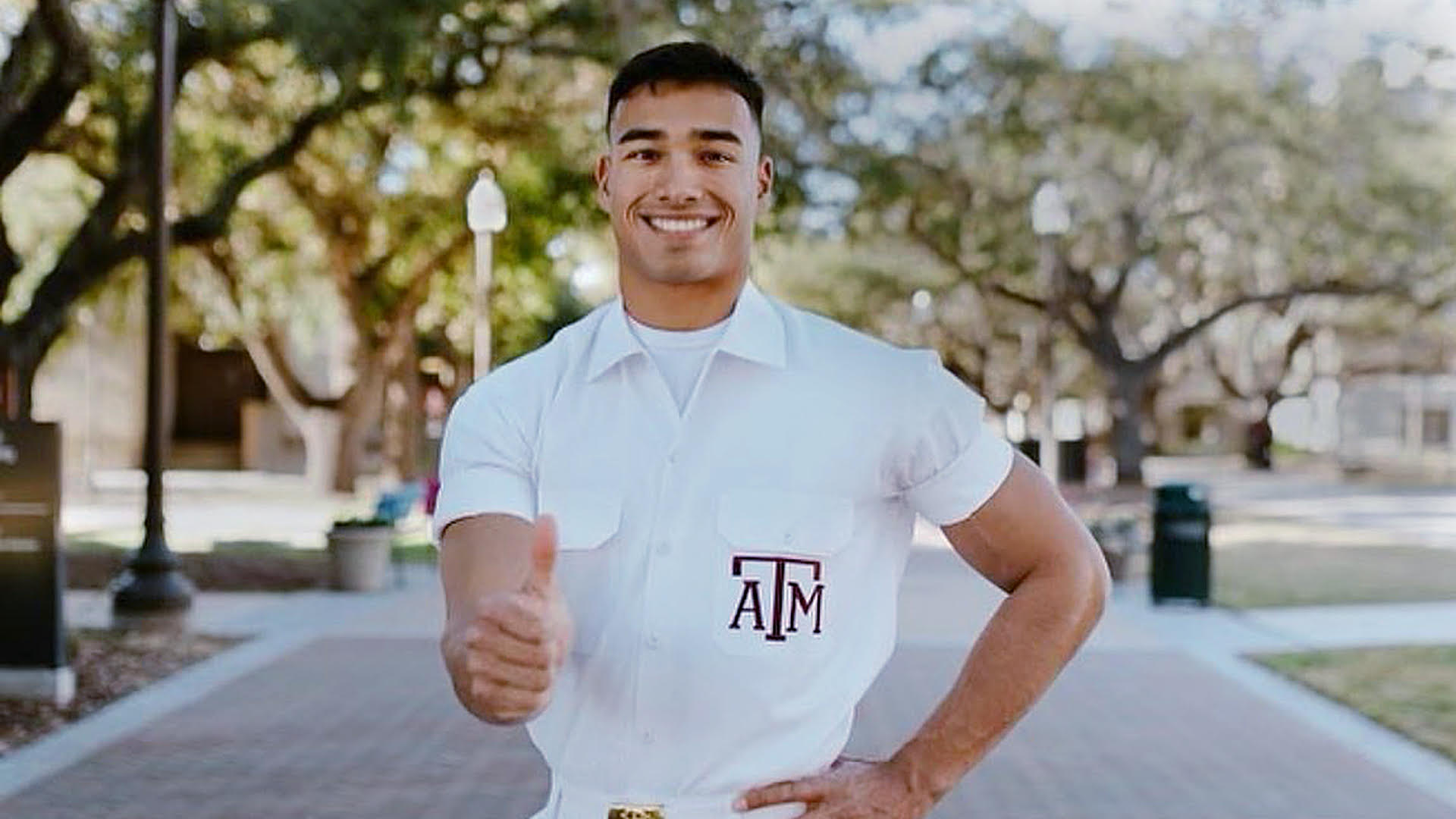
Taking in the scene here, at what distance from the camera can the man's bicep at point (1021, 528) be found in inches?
76.5

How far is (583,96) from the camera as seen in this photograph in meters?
24.2

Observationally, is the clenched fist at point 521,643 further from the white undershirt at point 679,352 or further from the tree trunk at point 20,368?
the tree trunk at point 20,368

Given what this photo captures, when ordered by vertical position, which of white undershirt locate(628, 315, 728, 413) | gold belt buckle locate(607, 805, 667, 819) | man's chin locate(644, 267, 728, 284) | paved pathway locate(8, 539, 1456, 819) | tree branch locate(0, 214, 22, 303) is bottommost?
paved pathway locate(8, 539, 1456, 819)

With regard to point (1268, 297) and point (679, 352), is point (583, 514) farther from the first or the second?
point (1268, 297)

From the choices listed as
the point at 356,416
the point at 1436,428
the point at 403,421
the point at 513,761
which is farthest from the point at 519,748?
the point at 1436,428

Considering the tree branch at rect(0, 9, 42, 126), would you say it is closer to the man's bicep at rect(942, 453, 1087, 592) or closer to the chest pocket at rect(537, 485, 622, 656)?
the chest pocket at rect(537, 485, 622, 656)

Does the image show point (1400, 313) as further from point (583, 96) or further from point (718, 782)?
point (718, 782)

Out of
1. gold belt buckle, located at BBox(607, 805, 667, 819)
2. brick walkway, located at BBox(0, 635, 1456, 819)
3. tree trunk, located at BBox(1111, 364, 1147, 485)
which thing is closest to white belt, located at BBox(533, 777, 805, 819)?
gold belt buckle, located at BBox(607, 805, 667, 819)

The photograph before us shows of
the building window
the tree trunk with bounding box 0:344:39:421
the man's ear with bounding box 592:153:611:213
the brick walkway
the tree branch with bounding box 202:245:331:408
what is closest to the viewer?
the man's ear with bounding box 592:153:611:213

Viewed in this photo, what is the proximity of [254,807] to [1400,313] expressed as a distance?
146 feet

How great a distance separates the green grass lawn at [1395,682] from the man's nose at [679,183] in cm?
779

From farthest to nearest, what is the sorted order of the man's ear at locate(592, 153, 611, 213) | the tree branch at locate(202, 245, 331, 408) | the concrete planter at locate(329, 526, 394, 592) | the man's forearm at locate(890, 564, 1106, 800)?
the tree branch at locate(202, 245, 331, 408) → the concrete planter at locate(329, 526, 394, 592) → the man's ear at locate(592, 153, 611, 213) → the man's forearm at locate(890, 564, 1106, 800)

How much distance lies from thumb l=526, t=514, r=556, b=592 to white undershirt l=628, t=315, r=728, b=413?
44 centimetres

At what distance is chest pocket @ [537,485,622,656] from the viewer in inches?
73.3
